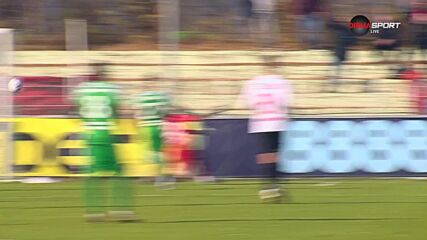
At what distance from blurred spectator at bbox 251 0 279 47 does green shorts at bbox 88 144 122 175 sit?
31.2 feet

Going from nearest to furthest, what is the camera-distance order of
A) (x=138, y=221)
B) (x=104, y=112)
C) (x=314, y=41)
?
(x=104, y=112), (x=138, y=221), (x=314, y=41)

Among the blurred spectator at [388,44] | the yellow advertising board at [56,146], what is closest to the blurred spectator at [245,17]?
the blurred spectator at [388,44]

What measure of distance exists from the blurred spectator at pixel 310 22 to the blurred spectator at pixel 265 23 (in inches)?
20.4

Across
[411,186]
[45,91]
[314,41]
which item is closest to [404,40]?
[314,41]

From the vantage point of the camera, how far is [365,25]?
19.8m

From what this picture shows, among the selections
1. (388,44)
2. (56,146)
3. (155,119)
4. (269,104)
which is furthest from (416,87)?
(56,146)

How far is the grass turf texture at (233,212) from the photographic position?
389 inches

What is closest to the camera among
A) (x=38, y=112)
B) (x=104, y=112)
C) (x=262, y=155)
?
(x=104, y=112)

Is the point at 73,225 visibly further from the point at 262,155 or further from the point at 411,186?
the point at 411,186

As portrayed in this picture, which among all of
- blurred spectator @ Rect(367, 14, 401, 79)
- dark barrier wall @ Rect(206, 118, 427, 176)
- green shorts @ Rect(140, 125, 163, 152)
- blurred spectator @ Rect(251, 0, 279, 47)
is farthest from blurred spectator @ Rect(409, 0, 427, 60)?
green shorts @ Rect(140, 125, 163, 152)

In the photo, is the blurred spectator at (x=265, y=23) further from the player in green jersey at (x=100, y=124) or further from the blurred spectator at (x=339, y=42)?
the player in green jersey at (x=100, y=124)

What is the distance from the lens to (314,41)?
1944 centimetres

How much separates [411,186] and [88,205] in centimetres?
512

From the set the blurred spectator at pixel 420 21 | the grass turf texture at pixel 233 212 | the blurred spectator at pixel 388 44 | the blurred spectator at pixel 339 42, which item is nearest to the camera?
the grass turf texture at pixel 233 212
